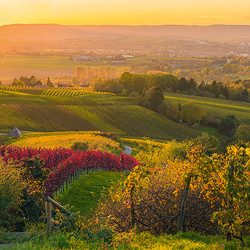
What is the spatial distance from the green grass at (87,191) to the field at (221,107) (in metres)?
76.2

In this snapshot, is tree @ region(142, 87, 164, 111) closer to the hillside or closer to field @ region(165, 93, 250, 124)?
the hillside

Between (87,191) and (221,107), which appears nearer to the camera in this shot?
(87,191)

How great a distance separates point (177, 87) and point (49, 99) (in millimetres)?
56646

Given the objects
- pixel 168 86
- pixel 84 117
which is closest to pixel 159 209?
pixel 84 117

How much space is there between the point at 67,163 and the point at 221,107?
3552 inches

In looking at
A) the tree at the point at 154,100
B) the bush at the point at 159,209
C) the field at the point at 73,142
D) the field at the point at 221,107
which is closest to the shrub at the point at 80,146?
the field at the point at 73,142

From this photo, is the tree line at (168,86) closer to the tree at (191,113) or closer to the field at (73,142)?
the tree at (191,113)

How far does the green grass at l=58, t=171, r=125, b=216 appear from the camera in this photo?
17.4 m

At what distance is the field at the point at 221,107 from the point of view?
95938 millimetres

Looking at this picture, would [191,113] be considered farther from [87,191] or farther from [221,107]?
[87,191]

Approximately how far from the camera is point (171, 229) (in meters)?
10.6

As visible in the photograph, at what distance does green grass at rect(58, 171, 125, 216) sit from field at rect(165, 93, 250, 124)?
2998 inches

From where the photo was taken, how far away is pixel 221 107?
104938mm

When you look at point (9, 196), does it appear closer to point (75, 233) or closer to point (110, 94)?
point (75, 233)
